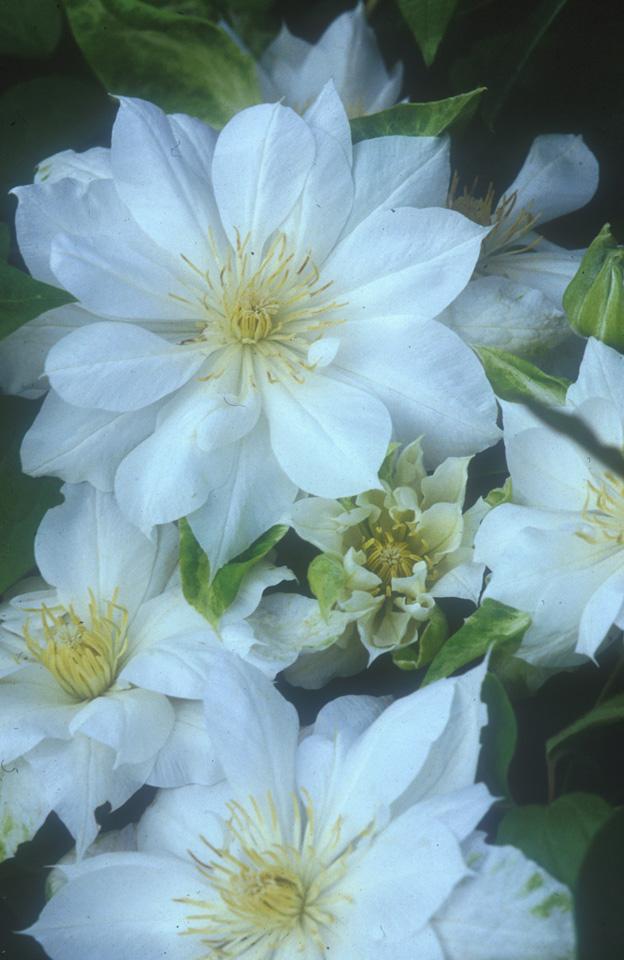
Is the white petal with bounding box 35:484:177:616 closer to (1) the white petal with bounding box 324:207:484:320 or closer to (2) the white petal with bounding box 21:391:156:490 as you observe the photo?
(2) the white petal with bounding box 21:391:156:490

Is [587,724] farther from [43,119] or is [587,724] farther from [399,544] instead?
[43,119]

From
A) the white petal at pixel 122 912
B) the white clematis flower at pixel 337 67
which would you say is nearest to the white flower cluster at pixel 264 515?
the white petal at pixel 122 912

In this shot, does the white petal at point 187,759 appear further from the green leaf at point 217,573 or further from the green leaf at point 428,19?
the green leaf at point 428,19

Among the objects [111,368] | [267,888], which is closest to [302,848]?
[267,888]

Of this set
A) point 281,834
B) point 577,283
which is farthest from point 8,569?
point 577,283

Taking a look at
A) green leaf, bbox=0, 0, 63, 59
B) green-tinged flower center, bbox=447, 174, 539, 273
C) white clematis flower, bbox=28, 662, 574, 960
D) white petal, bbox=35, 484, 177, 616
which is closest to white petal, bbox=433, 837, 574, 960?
white clematis flower, bbox=28, 662, 574, 960

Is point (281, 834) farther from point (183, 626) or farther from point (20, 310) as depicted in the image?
point (20, 310)
